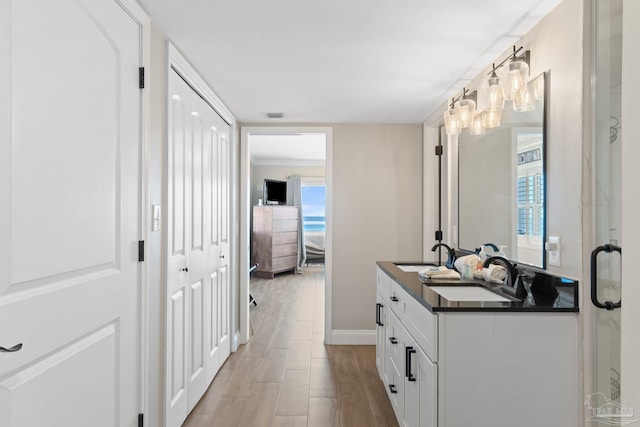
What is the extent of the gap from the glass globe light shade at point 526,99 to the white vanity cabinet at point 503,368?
40.7 inches

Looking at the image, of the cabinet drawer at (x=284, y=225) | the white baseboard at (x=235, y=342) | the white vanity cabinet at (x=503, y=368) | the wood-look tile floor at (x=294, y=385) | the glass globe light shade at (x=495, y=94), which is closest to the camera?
the white vanity cabinet at (x=503, y=368)

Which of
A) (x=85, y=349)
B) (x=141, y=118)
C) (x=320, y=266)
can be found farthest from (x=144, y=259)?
(x=320, y=266)

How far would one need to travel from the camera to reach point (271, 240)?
24.2 feet

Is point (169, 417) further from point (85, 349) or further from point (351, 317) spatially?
point (351, 317)

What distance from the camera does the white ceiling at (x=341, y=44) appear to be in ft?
5.56

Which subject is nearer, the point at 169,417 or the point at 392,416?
the point at 169,417

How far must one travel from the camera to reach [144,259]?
5.61 ft

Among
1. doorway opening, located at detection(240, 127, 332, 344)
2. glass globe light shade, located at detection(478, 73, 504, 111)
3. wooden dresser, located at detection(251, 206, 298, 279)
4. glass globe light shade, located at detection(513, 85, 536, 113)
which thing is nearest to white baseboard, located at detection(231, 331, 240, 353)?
glass globe light shade, located at detection(478, 73, 504, 111)

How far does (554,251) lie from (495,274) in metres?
0.38

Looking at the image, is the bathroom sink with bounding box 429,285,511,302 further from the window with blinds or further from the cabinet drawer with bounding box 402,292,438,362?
the window with blinds

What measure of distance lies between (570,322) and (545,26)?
137cm

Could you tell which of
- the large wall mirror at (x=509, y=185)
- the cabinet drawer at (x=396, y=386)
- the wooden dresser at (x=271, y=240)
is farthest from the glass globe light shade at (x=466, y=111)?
the wooden dresser at (x=271, y=240)

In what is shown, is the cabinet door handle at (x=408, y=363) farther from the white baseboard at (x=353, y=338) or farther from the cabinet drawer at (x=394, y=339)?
the white baseboard at (x=353, y=338)

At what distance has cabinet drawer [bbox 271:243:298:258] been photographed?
7432 millimetres
